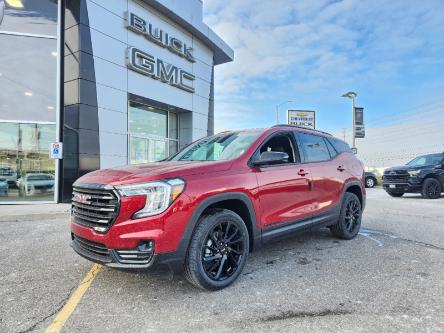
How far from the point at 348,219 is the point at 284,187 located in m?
2.07

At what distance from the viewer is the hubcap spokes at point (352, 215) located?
18.8ft

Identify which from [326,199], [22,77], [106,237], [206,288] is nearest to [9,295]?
[106,237]

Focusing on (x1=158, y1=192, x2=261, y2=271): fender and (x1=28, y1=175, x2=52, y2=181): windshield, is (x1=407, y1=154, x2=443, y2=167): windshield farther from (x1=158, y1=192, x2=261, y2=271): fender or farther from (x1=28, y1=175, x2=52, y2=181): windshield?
(x1=28, y1=175, x2=52, y2=181): windshield

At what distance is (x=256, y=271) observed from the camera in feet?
13.6

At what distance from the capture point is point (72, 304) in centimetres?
326

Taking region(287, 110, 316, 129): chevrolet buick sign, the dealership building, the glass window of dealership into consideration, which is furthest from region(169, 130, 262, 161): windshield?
region(287, 110, 316, 129): chevrolet buick sign

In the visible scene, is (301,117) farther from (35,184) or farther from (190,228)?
(190,228)

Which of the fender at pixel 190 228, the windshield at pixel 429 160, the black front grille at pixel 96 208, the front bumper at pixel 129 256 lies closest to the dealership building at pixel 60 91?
the black front grille at pixel 96 208

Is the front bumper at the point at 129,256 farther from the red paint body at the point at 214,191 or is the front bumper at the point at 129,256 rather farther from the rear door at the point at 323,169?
the rear door at the point at 323,169

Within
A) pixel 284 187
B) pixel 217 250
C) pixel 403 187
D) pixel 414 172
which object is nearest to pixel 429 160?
pixel 414 172

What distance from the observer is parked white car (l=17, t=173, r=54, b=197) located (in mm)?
12383

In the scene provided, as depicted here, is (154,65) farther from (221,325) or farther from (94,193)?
(221,325)

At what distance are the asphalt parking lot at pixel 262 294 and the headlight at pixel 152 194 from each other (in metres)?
0.62

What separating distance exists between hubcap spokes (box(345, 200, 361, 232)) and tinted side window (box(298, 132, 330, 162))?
102 centimetres
